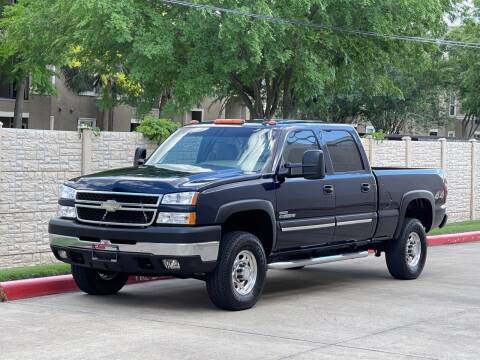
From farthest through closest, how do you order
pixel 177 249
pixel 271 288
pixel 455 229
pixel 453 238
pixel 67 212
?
pixel 455 229 → pixel 453 238 → pixel 271 288 → pixel 67 212 → pixel 177 249

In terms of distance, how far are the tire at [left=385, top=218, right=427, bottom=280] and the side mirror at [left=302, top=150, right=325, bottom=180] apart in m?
2.59

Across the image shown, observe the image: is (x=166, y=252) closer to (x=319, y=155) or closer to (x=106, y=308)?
(x=106, y=308)

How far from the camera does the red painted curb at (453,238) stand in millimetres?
18625

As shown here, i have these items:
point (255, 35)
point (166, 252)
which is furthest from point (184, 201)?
point (255, 35)

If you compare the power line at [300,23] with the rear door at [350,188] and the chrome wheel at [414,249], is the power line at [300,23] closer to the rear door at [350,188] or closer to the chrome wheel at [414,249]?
the chrome wheel at [414,249]

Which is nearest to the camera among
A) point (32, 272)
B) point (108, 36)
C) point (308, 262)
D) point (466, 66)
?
point (308, 262)

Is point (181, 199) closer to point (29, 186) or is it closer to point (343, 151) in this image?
point (343, 151)

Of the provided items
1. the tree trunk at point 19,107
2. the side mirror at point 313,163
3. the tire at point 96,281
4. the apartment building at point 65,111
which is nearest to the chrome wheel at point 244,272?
the side mirror at point 313,163

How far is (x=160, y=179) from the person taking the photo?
9.87 m

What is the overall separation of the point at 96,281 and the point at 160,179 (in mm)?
1900

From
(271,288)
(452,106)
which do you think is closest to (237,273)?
(271,288)

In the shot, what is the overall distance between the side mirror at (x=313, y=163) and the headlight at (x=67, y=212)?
2744 millimetres

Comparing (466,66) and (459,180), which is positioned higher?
(466,66)

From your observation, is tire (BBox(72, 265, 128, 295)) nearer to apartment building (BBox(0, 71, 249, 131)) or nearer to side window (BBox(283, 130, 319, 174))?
side window (BBox(283, 130, 319, 174))
